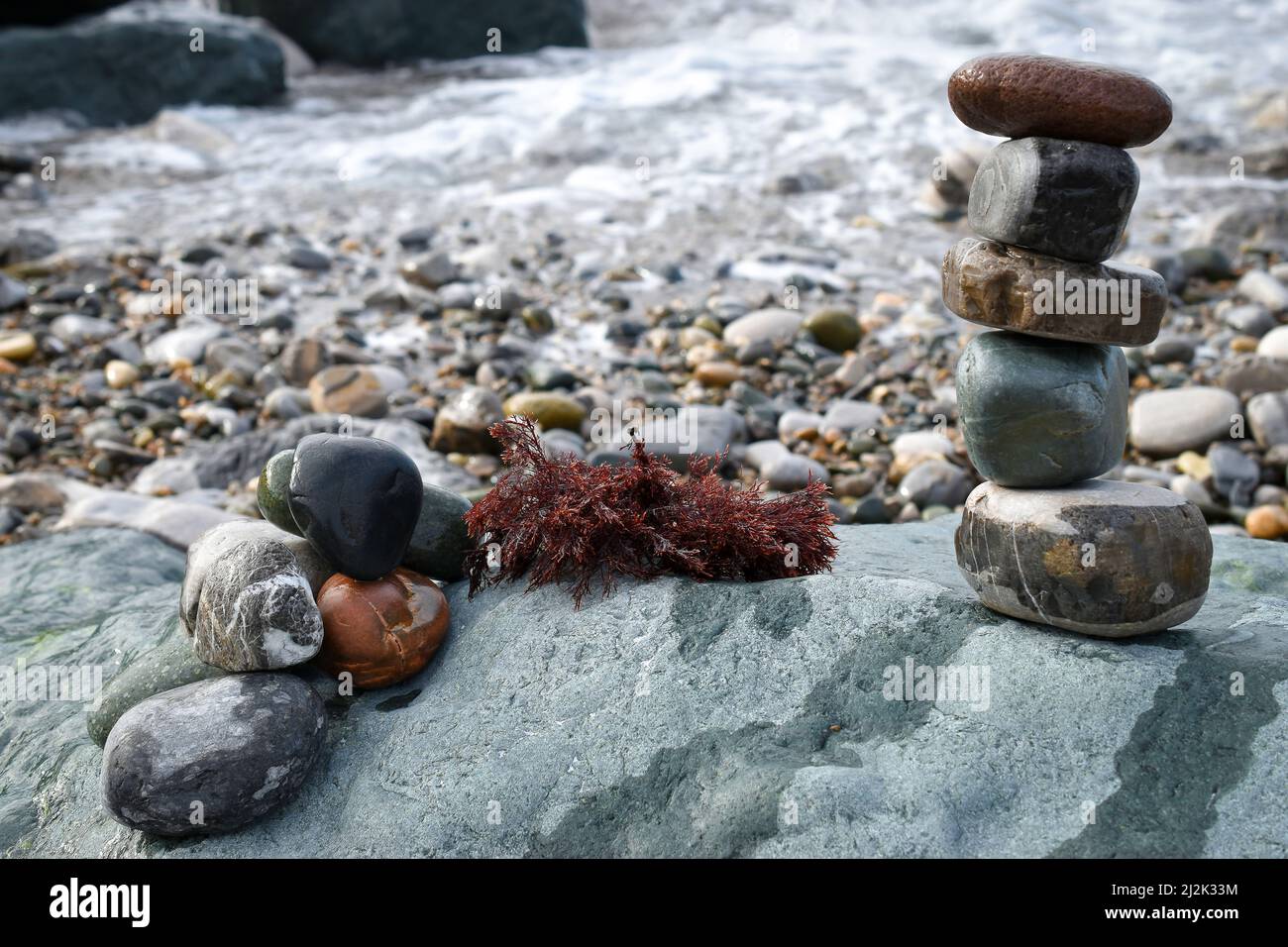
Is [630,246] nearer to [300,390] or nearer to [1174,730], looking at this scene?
[300,390]

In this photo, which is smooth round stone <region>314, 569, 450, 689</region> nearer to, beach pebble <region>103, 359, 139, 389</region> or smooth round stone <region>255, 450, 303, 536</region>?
smooth round stone <region>255, 450, 303, 536</region>

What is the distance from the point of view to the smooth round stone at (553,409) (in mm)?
7574

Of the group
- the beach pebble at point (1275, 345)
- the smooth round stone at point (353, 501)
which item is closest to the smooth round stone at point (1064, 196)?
the smooth round stone at point (353, 501)

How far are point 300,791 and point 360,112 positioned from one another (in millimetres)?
14956

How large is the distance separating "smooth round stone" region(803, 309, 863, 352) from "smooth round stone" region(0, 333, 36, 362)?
19.8ft

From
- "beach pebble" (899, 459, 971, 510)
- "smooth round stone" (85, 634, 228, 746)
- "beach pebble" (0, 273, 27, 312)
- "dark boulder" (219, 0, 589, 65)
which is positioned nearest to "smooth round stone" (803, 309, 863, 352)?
"beach pebble" (899, 459, 971, 510)

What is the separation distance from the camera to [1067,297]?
3.50 metres

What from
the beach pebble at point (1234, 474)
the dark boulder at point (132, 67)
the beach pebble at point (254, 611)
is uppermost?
the dark boulder at point (132, 67)

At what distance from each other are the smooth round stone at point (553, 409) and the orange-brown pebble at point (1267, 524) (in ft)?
13.7

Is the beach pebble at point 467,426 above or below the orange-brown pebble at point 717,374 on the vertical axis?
below

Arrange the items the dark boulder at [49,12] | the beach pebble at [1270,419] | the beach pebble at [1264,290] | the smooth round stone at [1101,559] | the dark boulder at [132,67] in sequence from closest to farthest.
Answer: the smooth round stone at [1101,559]
the beach pebble at [1270,419]
the beach pebble at [1264,290]
the dark boulder at [132,67]
the dark boulder at [49,12]

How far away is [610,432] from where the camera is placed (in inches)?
297

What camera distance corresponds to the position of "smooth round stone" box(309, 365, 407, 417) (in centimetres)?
788

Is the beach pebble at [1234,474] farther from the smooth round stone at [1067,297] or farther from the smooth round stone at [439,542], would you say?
the smooth round stone at [439,542]
